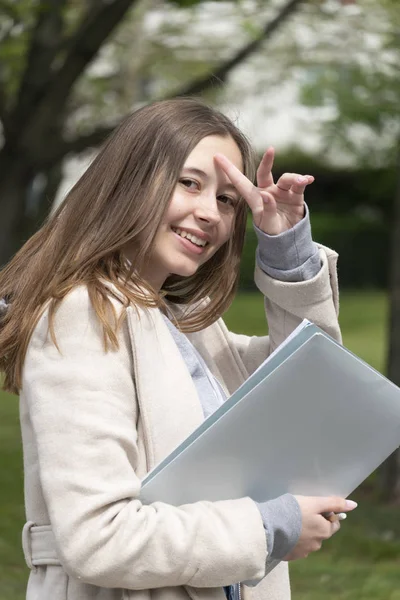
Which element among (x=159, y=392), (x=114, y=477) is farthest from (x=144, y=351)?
(x=114, y=477)

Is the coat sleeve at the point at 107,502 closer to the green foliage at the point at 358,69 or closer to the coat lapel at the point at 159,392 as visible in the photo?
the coat lapel at the point at 159,392

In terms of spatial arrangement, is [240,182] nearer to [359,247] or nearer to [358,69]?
[358,69]

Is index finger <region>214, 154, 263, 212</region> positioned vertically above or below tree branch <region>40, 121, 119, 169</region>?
above

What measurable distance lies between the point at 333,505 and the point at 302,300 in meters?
0.44

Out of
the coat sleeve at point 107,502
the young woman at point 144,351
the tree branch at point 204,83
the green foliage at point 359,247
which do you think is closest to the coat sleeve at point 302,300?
the young woman at point 144,351

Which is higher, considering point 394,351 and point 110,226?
point 110,226

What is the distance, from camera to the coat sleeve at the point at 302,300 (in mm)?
2133

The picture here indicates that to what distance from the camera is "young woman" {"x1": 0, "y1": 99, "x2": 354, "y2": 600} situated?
5.58 feet

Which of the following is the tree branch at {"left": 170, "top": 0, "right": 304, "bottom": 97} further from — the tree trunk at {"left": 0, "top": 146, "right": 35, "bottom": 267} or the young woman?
the young woman

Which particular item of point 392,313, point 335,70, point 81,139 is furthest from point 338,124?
point 392,313

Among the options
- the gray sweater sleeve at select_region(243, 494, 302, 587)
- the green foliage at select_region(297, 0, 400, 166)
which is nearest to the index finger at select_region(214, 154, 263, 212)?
the gray sweater sleeve at select_region(243, 494, 302, 587)

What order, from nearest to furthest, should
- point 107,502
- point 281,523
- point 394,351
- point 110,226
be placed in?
point 107,502 < point 281,523 < point 110,226 < point 394,351

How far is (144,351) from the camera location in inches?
71.7

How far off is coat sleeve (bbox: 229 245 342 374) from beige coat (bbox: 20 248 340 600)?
0.32 m
